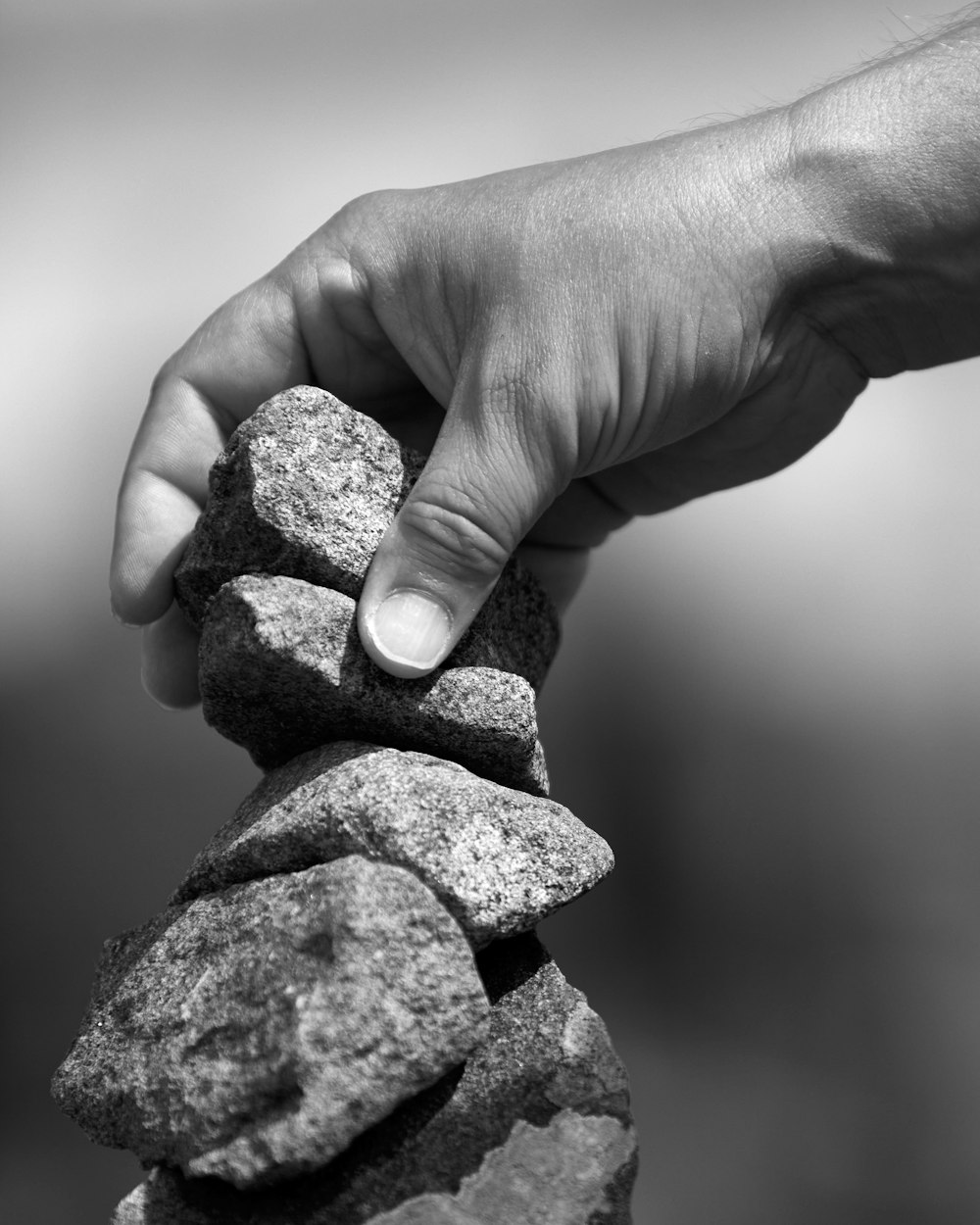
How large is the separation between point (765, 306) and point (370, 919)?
48.4 inches

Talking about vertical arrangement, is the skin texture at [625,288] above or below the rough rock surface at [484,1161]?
above

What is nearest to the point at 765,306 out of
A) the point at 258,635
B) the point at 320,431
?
the point at 320,431

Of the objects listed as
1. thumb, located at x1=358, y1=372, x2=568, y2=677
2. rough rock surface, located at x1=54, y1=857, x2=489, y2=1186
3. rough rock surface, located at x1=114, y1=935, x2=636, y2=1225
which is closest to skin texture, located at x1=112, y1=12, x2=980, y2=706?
thumb, located at x1=358, y1=372, x2=568, y2=677

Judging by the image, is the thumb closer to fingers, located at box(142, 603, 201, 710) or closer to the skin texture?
the skin texture

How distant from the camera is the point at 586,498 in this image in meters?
2.53

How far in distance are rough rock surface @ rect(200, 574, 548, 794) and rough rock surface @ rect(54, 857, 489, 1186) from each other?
29 cm

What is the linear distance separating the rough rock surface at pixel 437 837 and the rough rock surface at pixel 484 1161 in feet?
0.64

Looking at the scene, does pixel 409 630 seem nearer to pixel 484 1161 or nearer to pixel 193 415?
pixel 484 1161

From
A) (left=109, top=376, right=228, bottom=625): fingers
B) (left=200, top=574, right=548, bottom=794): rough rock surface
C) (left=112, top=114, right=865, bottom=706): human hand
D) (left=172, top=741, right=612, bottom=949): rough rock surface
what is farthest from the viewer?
(left=109, top=376, right=228, bottom=625): fingers

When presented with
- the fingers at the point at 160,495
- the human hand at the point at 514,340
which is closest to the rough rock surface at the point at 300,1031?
the human hand at the point at 514,340

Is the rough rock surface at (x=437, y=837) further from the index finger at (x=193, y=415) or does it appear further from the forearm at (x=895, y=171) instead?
the forearm at (x=895, y=171)

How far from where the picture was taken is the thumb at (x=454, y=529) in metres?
1.58

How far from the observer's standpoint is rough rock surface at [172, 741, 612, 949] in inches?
54.6

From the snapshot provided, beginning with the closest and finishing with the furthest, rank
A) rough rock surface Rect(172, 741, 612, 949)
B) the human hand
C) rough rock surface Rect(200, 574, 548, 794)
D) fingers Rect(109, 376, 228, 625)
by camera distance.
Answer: rough rock surface Rect(172, 741, 612, 949), rough rock surface Rect(200, 574, 548, 794), the human hand, fingers Rect(109, 376, 228, 625)
